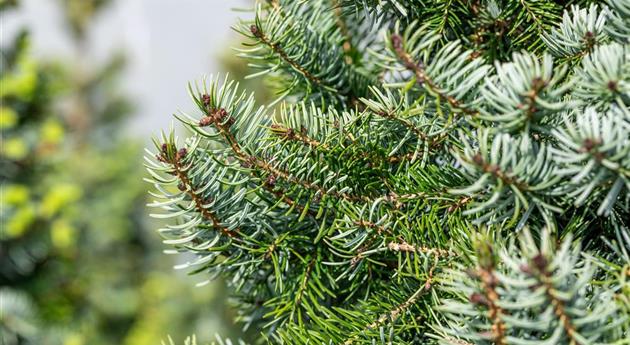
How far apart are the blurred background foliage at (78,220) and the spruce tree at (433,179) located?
1781 mm

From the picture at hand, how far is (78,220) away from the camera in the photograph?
325 centimetres

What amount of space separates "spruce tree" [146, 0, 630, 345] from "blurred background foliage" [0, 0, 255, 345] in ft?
5.84

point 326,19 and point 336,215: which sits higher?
point 326,19

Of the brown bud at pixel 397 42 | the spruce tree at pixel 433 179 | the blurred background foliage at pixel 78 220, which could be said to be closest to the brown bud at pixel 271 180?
the spruce tree at pixel 433 179

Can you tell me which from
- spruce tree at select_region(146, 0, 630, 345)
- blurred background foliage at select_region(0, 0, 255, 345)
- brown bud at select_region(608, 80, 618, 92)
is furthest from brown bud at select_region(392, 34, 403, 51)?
blurred background foliage at select_region(0, 0, 255, 345)

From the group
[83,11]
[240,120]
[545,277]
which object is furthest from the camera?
[83,11]

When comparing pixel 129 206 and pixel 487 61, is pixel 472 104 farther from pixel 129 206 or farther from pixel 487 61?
pixel 129 206

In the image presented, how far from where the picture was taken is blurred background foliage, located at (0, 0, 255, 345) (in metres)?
2.17

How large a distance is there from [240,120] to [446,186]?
136 mm

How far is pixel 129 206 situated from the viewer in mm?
5223

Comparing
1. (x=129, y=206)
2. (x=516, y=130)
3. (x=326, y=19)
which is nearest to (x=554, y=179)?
(x=516, y=130)

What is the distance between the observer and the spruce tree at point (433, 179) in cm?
29

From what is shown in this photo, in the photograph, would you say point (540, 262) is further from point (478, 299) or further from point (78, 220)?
point (78, 220)

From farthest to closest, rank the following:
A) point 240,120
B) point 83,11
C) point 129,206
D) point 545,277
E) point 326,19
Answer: point 83,11, point 129,206, point 326,19, point 240,120, point 545,277
